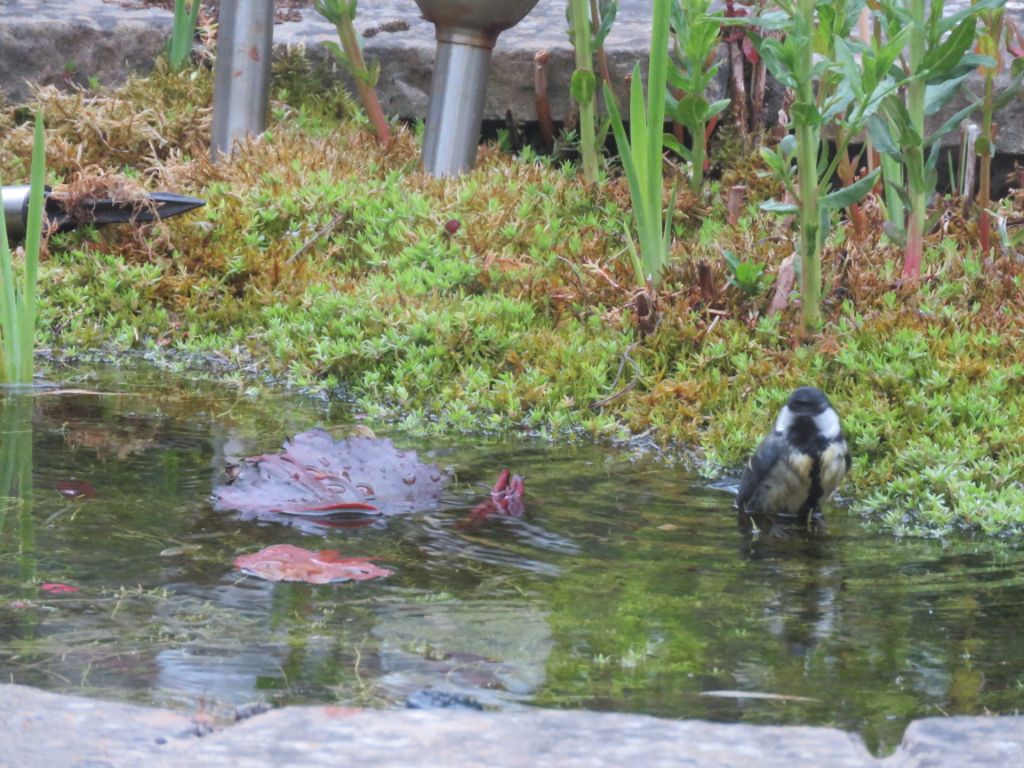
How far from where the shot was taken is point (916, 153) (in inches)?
191

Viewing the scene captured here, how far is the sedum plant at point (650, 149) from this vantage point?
4.88m

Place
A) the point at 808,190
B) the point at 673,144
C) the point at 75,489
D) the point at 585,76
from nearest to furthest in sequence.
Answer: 1. the point at 75,489
2. the point at 808,190
3. the point at 673,144
4. the point at 585,76

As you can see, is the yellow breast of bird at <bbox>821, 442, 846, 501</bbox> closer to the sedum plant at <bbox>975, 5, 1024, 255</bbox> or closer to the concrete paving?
the sedum plant at <bbox>975, 5, 1024, 255</bbox>

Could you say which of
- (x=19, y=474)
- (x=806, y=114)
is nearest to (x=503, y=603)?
(x=19, y=474)

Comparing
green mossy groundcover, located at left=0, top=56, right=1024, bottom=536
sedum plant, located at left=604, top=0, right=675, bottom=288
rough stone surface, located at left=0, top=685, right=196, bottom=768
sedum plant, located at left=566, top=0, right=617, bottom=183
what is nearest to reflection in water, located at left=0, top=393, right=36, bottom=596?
rough stone surface, located at left=0, top=685, right=196, bottom=768

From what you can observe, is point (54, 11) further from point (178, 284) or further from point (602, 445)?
point (602, 445)

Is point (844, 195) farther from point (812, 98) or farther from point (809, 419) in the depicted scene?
point (809, 419)

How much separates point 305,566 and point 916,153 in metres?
3.02

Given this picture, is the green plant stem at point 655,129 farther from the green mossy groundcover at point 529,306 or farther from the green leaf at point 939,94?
the green leaf at point 939,94

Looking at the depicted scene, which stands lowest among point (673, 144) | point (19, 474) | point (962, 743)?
point (19, 474)

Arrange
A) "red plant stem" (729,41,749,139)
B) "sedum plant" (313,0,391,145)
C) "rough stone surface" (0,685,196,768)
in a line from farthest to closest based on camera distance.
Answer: "red plant stem" (729,41,749,139)
"sedum plant" (313,0,391,145)
"rough stone surface" (0,685,196,768)

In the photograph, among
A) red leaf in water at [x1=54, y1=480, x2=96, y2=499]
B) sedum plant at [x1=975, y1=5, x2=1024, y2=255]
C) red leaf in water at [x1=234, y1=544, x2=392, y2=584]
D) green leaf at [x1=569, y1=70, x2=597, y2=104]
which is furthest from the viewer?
green leaf at [x1=569, y1=70, x2=597, y2=104]

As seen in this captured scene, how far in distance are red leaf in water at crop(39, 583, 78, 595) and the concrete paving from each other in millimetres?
Answer: 5078

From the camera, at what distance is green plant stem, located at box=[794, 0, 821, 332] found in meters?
4.44
